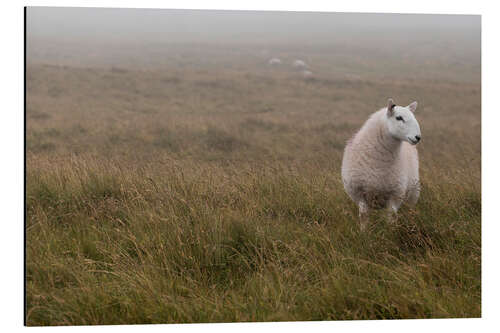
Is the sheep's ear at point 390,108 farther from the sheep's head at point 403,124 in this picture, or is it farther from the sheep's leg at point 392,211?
the sheep's leg at point 392,211

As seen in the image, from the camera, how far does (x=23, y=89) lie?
13.1 ft

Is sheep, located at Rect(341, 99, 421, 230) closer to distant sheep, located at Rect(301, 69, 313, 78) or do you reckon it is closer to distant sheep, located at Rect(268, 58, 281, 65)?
distant sheep, located at Rect(301, 69, 313, 78)

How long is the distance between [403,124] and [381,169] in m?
0.54

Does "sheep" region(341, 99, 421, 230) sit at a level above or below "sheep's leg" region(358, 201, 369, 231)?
above

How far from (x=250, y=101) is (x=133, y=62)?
29.7 feet

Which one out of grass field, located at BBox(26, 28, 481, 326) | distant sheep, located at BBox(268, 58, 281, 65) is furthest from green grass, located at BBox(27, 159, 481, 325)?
distant sheep, located at BBox(268, 58, 281, 65)

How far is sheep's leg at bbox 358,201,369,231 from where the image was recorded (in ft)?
14.5

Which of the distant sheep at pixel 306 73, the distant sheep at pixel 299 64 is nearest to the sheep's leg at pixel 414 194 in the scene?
the distant sheep at pixel 306 73

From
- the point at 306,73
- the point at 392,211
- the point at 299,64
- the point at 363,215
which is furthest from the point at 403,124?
the point at 299,64

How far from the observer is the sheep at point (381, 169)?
499 centimetres

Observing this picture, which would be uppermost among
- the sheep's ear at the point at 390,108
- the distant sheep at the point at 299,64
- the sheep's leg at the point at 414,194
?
the distant sheep at the point at 299,64

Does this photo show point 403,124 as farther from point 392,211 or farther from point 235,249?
point 235,249

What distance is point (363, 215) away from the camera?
4711 mm

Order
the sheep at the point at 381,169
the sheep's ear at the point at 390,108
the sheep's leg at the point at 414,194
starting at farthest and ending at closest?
1. the sheep's leg at the point at 414,194
2. the sheep at the point at 381,169
3. the sheep's ear at the point at 390,108
